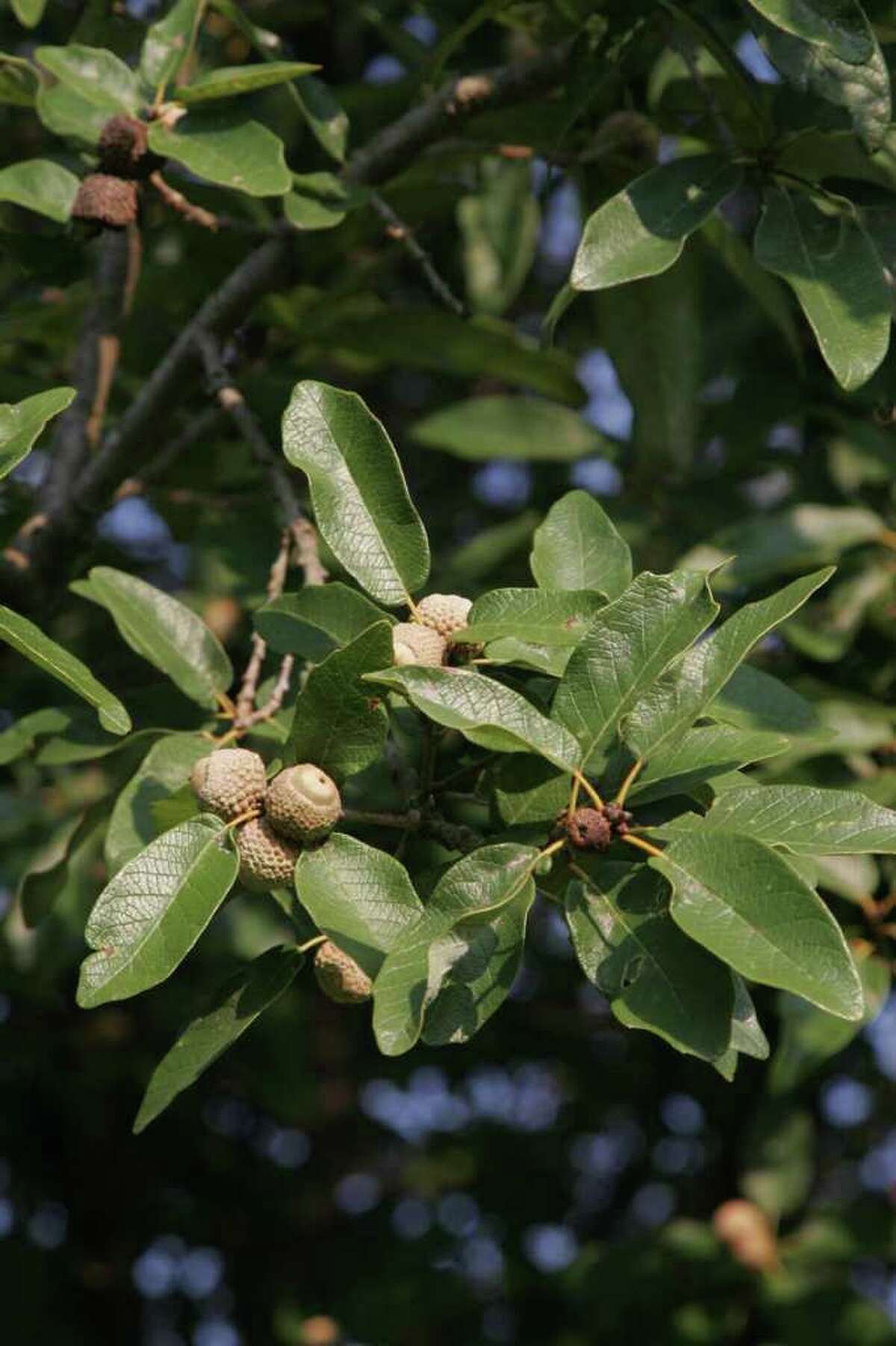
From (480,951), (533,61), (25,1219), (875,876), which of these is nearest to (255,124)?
(533,61)

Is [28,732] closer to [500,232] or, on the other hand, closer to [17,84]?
[17,84]

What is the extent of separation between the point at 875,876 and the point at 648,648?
83cm

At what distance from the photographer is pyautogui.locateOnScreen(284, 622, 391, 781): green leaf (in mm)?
1059

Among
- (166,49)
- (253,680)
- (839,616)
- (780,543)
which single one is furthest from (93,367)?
(839,616)

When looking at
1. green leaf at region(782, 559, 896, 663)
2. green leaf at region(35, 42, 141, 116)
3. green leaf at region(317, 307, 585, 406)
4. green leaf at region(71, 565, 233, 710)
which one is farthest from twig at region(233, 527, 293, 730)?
green leaf at region(782, 559, 896, 663)

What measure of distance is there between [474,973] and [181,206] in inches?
36.1

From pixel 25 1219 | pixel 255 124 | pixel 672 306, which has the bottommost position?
pixel 25 1219

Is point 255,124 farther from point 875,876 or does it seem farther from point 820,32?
point 875,876

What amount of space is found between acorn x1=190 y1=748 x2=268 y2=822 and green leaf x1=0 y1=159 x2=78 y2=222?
66cm

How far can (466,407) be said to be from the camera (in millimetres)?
2285

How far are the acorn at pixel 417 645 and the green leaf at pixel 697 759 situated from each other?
0.50ft

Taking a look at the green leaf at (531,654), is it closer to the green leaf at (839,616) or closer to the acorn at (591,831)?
the acorn at (591,831)

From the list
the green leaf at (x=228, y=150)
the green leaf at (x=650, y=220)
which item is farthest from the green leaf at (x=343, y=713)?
the green leaf at (x=228, y=150)

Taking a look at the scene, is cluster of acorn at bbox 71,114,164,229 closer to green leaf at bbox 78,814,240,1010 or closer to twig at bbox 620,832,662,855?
green leaf at bbox 78,814,240,1010
